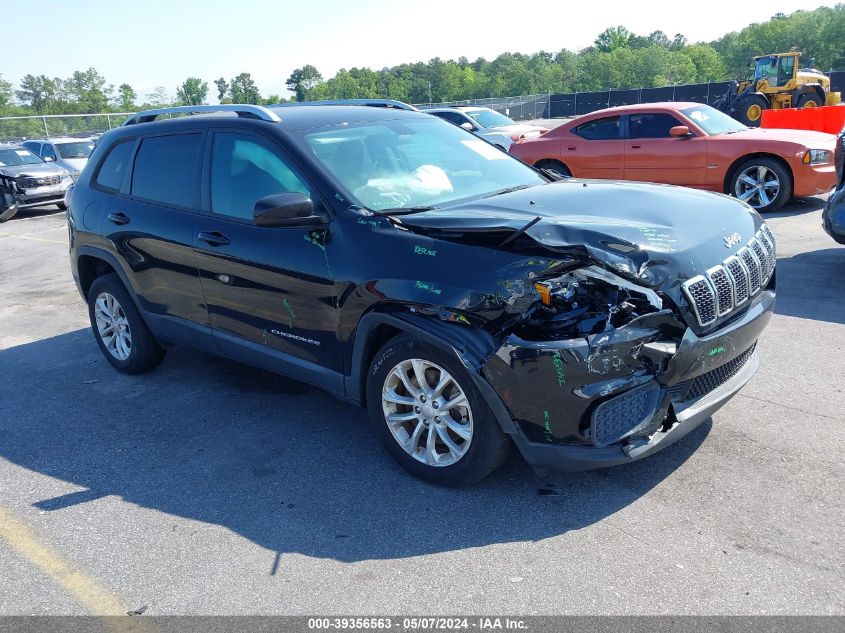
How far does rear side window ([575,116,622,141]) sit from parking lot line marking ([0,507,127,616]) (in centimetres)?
1010

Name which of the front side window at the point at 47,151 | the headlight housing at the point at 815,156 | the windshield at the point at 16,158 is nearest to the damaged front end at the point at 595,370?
the headlight housing at the point at 815,156

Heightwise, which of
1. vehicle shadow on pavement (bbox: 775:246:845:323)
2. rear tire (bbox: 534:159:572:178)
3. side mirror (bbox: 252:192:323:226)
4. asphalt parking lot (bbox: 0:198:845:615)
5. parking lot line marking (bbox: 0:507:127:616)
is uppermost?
side mirror (bbox: 252:192:323:226)

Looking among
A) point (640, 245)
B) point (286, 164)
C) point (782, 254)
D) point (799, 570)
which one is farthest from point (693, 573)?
point (782, 254)

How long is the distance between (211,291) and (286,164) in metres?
1.05

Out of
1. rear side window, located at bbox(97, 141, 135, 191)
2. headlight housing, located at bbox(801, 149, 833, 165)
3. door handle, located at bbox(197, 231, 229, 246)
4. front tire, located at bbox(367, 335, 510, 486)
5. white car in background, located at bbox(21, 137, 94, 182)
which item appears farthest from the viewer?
white car in background, located at bbox(21, 137, 94, 182)

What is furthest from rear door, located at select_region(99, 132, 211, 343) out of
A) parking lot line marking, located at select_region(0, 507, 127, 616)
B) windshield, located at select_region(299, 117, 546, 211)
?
parking lot line marking, located at select_region(0, 507, 127, 616)

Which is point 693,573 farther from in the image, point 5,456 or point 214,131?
point 5,456

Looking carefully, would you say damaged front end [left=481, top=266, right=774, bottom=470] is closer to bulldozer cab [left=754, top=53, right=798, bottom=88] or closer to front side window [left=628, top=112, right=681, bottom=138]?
front side window [left=628, top=112, right=681, bottom=138]

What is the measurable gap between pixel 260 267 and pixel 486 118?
47.4 ft

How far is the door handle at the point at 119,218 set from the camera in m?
5.23

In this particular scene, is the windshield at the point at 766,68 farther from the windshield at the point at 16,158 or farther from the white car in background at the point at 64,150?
the windshield at the point at 16,158

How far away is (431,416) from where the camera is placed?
358 centimetres

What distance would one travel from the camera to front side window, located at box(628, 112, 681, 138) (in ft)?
35.6

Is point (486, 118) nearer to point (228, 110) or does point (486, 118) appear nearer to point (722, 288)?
point (228, 110)
